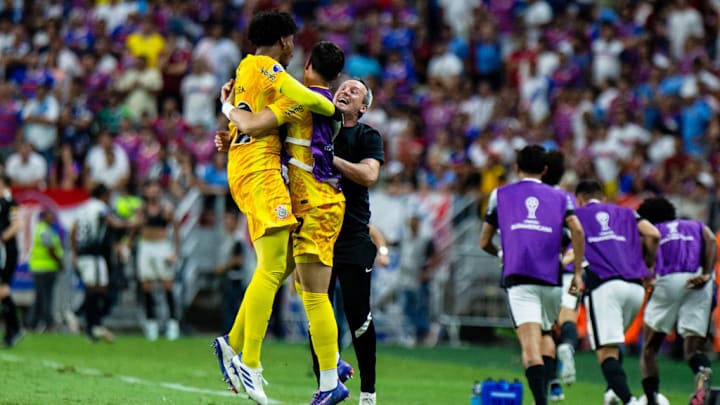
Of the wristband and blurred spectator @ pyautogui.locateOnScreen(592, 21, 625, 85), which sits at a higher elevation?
blurred spectator @ pyautogui.locateOnScreen(592, 21, 625, 85)

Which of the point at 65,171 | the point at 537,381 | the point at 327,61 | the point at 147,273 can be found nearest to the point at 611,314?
the point at 537,381

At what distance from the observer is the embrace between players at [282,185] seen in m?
8.68

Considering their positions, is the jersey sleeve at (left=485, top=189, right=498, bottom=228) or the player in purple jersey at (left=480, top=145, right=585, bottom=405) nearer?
the player in purple jersey at (left=480, top=145, right=585, bottom=405)

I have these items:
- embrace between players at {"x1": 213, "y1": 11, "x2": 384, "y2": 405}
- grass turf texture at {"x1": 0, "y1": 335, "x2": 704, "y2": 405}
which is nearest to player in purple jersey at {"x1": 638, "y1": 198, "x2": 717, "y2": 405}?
grass turf texture at {"x1": 0, "y1": 335, "x2": 704, "y2": 405}

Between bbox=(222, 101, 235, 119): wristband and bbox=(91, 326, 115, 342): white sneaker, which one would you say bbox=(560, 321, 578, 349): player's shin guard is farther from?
bbox=(91, 326, 115, 342): white sneaker

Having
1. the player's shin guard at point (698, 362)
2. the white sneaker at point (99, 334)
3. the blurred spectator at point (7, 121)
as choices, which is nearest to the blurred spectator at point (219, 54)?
the blurred spectator at point (7, 121)

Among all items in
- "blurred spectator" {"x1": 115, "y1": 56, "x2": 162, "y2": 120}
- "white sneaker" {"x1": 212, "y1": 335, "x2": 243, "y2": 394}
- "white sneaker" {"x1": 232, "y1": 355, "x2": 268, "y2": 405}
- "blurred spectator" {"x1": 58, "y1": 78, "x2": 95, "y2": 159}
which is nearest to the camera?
"white sneaker" {"x1": 232, "y1": 355, "x2": 268, "y2": 405}

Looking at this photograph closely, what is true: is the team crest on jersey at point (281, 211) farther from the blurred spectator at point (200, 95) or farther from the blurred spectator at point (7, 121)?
the blurred spectator at point (7, 121)

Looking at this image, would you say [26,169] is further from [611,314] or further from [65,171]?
[611,314]

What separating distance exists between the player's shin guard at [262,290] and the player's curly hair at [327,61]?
46.7 inches

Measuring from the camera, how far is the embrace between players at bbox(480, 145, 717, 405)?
9789 mm

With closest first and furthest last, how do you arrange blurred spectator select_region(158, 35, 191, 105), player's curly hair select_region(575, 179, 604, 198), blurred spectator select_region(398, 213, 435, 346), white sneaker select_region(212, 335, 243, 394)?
white sneaker select_region(212, 335, 243, 394), player's curly hair select_region(575, 179, 604, 198), blurred spectator select_region(398, 213, 435, 346), blurred spectator select_region(158, 35, 191, 105)

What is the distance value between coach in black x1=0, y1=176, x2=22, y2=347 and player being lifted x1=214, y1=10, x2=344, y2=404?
27.2ft

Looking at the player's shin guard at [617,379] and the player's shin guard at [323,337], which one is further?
the player's shin guard at [617,379]
